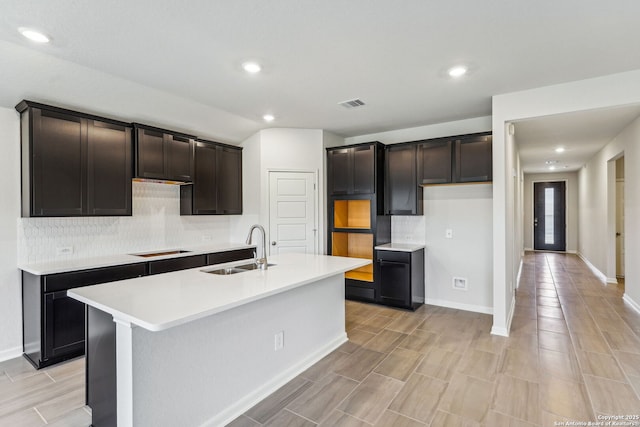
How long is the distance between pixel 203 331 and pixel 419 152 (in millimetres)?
3566

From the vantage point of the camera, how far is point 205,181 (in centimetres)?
458

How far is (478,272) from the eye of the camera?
173 inches

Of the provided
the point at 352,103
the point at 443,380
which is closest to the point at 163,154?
the point at 352,103

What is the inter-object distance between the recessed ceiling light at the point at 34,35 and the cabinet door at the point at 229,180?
245 centimetres

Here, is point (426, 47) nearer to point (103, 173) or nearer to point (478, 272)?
point (478, 272)

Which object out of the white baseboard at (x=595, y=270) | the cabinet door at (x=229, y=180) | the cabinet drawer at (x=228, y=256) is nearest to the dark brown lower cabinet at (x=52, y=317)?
the cabinet drawer at (x=228, y=256)

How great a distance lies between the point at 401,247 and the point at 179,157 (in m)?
3.18

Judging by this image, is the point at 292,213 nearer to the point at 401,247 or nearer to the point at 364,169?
the point at 364,169

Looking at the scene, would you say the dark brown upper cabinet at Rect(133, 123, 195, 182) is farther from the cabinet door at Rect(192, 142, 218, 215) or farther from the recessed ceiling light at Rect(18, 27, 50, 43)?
the recessed ceiling light at Rect(18, 27, 50, 43)

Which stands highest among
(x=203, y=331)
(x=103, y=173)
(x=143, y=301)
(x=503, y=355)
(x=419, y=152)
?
(x=419, y=152)

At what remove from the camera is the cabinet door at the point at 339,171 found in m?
4.90

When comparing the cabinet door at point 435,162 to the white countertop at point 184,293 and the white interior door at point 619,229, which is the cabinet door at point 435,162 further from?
the white interior door at point 619,229

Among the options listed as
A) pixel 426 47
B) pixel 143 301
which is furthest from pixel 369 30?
pixel 143 301

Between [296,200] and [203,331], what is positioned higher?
[296,200]
